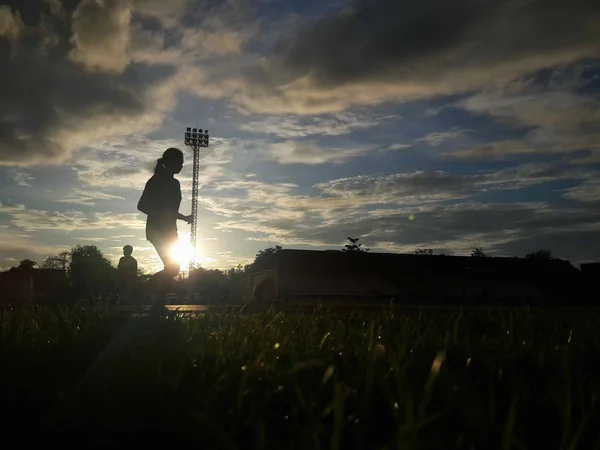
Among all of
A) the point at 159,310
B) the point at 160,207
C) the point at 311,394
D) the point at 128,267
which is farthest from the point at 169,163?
the point at 128,267

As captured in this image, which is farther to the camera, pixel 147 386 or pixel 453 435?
pixel 147 386

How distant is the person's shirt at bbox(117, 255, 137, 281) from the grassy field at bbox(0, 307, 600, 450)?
9979 mm

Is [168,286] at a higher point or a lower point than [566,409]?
higher

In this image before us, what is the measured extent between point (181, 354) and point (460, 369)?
159 cm

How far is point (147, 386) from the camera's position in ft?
9.22

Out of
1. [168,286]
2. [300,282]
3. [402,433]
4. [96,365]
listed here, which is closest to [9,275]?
[300,282]

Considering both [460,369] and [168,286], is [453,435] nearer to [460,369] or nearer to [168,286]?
[460,369]

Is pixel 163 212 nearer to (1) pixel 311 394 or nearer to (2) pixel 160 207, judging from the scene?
(2) pixel 160 207

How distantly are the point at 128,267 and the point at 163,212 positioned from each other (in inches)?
271

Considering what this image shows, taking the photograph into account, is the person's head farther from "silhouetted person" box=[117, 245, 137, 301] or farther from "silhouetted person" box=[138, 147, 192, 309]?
"silhouetted person" box=[117, 245, 137, 301]

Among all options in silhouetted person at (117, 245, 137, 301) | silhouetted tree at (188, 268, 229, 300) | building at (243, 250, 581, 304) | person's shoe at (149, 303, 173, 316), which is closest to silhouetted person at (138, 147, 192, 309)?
person's shoe at (149, 303, 173, 316)

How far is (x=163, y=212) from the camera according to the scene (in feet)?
26.8

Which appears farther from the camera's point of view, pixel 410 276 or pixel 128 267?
pixel 410 276

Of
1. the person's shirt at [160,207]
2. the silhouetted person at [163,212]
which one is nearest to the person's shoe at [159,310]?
the silhouetted person at [163,212]
